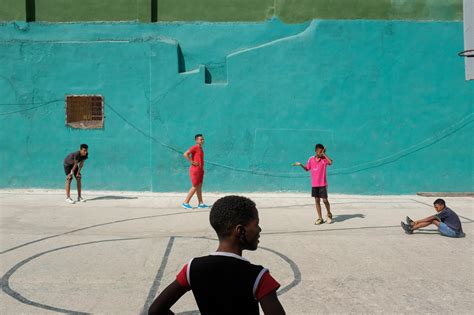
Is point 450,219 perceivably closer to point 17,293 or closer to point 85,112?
point 17,293

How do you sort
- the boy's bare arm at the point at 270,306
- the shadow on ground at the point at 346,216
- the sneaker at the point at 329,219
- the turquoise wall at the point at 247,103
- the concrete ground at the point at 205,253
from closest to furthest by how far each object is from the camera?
the boy's bare arm at the point at 270,306
the concrete ground at the point at 205,253
the sneaker at the point at 329,219
the shadow on ground at the point at 346,216
the turquoise wall at the point at 247,103

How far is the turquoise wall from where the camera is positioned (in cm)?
1359

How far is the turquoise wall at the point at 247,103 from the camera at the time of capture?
13594 mm

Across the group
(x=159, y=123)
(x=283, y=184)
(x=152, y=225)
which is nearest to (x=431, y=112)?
(x=283, y=184)

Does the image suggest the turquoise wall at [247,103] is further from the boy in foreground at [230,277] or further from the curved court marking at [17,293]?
the boy in foreground at [230,277]

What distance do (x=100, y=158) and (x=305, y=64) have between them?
6.44 meters

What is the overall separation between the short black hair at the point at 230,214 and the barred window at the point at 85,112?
40.3 ft

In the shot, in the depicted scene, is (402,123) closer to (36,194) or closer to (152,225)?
(152,225)

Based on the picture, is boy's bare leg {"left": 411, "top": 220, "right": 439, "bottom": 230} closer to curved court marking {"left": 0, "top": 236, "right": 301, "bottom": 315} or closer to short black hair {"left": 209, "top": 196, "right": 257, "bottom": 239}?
curved court marking {"left": 0, "top": 236, "right": 301, "bottom": 315}

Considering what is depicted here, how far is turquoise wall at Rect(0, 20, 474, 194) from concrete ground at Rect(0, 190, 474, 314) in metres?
2.88

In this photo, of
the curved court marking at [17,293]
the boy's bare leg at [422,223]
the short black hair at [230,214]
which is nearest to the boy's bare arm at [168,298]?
the short black hair at [230,214]

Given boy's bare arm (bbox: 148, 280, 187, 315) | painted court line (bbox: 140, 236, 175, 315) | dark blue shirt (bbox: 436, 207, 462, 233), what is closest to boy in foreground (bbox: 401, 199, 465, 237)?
dark blue shirt (bbox: 436, 207, 462, 233)

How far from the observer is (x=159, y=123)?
13.8m

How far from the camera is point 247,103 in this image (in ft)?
45.1
